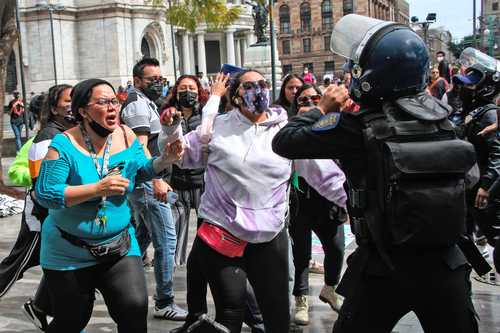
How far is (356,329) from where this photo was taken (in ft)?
9.48

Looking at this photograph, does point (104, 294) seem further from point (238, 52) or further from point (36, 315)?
point (238, 52)

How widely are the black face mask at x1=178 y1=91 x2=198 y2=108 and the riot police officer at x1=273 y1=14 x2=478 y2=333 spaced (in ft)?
8.88

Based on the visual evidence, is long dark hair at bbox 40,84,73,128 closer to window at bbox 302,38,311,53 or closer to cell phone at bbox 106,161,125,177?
cell phone at bbox 106,161,125,177

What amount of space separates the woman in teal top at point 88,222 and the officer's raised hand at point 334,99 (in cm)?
103

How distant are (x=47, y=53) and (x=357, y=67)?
142 feet

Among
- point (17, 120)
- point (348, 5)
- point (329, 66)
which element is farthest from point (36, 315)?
point (348, 5)

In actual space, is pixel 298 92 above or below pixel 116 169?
above

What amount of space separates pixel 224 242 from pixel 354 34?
4.64 feet

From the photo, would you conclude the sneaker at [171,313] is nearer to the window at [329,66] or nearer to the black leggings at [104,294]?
the black leggings at [104,294]

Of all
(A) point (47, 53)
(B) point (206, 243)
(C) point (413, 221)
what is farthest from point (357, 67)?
(A) point (47, 53)

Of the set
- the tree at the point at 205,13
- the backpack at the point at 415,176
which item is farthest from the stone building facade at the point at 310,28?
the backpack at the point at 415,176

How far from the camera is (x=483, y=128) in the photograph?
17.5ft

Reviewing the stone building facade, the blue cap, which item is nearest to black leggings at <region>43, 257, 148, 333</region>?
the blue cap

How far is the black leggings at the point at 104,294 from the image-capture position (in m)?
3.54
